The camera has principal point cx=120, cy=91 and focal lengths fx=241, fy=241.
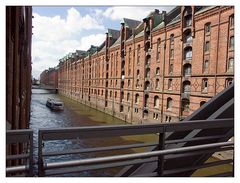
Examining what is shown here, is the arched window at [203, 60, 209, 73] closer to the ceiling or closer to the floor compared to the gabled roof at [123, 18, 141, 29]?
closer to the floor

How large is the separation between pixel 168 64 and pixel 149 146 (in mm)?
21694

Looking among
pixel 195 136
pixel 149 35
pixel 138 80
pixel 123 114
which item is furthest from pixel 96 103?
pixel 195 136

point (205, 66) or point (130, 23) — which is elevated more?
point (130, 23)

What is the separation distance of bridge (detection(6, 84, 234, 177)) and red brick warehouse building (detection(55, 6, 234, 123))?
15145 millimetres

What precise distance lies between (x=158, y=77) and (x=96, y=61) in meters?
22.8

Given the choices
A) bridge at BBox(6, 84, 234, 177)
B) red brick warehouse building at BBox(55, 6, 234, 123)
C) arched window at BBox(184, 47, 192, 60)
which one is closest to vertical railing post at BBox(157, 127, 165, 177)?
bridge at BBox(6, 84, 234, 177)

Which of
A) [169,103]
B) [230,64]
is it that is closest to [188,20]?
[230,64]

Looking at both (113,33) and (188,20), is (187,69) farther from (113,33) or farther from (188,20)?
(113,33)

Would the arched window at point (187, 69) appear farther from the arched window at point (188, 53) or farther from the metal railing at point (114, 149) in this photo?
the metal railing at point (114, 149)

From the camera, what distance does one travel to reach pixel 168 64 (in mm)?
23453

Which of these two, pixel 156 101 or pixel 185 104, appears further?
pixel 156 101

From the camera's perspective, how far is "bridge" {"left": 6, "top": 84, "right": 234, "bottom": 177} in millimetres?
1806

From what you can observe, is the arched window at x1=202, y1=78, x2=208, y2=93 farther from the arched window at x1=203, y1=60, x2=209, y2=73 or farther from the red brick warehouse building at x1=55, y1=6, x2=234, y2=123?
the arched window at x1=203, y1=60, x2=209, y2=73

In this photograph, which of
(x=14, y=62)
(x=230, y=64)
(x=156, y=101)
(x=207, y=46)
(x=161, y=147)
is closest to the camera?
(x=161, y=147)
